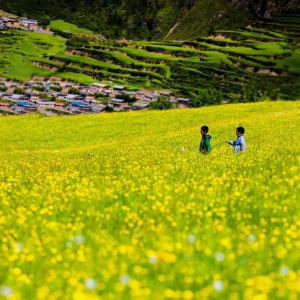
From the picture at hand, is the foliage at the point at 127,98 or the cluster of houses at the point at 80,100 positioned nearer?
the cluster of houses at the point at 80,100

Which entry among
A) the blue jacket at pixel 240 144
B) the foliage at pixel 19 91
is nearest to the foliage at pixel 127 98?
the foliage at pixel 19 91

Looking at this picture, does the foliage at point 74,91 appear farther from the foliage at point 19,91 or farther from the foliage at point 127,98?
the foliage at point 127,98

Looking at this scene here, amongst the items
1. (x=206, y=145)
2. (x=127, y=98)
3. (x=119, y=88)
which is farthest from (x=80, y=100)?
(x=206, y=145)

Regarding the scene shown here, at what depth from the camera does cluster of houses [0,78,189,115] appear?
508 feet

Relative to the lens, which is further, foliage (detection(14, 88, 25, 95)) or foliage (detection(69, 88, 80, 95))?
foliage (detection(69, 88, 80, 95))

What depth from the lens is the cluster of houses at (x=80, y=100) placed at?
508 ft

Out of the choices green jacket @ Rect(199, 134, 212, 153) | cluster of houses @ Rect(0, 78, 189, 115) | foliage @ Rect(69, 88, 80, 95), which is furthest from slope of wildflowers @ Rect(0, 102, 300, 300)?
foliage @ Rect(69, 88, 80, 95)

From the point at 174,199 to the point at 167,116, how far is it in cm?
4040

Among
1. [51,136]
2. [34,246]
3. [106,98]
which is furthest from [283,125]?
[106,98]

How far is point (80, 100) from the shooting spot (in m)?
179

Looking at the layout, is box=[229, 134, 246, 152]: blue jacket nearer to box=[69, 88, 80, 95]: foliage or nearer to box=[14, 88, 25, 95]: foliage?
box=[69, 88, 80, 95]: foliage

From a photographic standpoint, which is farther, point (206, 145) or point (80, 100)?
point (80, 100)

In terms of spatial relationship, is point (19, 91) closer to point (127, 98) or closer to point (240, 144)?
point (127, 98)

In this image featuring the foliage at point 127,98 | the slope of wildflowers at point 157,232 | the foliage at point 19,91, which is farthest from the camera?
the foliage at point 19,91
